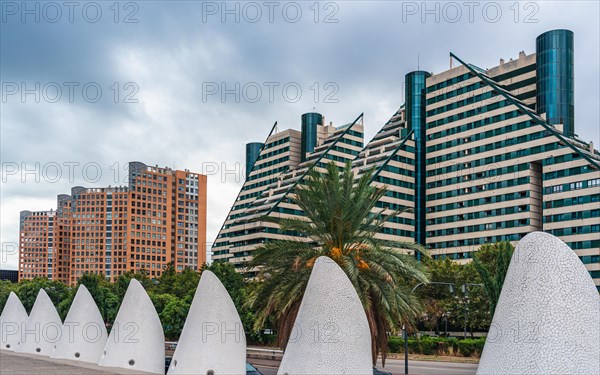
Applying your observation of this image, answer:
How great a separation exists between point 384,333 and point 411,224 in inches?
3443

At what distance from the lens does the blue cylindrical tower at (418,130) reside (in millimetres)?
109250

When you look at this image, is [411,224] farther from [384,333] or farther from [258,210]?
[384,333]

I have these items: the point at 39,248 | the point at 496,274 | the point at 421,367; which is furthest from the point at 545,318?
the point at 39,248

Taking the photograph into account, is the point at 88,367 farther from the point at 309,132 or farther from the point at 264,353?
the point at 309,132

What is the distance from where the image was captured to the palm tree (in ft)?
72.1

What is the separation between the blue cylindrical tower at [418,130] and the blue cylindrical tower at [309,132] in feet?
115

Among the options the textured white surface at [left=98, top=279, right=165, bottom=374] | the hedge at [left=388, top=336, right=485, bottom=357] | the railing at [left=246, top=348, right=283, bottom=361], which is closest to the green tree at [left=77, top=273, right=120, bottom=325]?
the railing at [left=246, top=348, right=283, bottom=361]

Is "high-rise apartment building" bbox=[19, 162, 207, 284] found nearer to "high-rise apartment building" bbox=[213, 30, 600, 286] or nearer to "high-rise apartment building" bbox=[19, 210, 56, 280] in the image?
"high-rise apartment building" bbox=[19, 210, 56, 280]

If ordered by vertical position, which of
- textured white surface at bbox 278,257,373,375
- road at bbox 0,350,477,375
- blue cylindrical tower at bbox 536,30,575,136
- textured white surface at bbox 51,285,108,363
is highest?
blue cylindrical tower at bbox 536,30,575,136

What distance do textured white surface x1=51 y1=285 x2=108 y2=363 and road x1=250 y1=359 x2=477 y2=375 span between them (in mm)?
7168

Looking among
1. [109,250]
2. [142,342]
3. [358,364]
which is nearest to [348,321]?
[358,364]

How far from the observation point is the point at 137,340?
22.1m

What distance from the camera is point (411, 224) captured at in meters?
109

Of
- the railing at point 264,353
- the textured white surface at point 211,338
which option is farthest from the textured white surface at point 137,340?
the railing at point 264,353
